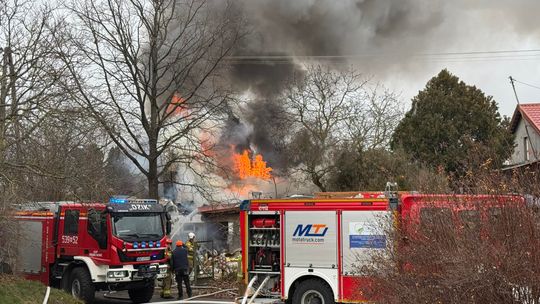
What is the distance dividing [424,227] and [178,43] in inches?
656

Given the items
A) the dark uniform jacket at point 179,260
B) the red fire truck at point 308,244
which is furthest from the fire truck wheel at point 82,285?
the red fire truck at point 308,244

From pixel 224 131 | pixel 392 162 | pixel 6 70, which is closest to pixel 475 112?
pixel 392 162

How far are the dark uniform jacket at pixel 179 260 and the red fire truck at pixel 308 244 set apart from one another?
3.65 metres

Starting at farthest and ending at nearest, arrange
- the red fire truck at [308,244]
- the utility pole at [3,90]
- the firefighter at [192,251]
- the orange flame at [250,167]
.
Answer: the orange flame at [250,167] → the firefighter at [192,251] → the utility pole at [3,90] → the red fire truck at [308,244]

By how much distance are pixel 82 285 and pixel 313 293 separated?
580cm

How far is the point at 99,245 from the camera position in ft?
41.2

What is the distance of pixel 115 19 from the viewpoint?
63.9ft

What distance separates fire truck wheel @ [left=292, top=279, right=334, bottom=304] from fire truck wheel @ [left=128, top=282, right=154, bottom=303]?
16.9ft

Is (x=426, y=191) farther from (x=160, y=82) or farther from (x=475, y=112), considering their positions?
(x=475, y=112)

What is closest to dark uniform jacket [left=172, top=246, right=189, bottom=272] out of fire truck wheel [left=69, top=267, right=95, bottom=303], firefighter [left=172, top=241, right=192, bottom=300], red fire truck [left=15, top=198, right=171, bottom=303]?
firefighter [left=172, top=241, right=192, bottom=300]

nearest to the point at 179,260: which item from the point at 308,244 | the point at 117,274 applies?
the point at 117,274

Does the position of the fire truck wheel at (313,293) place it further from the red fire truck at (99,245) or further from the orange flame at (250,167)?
A: the orange flame at (250,167)

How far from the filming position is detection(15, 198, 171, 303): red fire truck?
40.9 ft

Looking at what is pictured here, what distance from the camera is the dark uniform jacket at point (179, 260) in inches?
547
